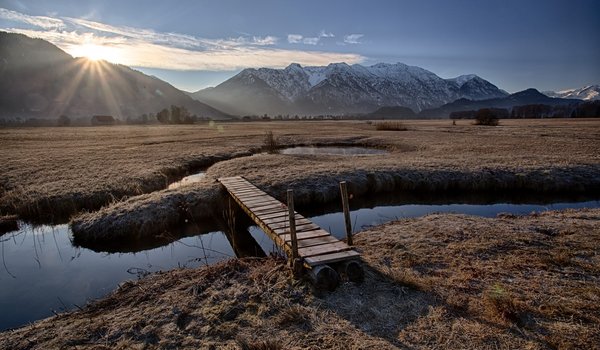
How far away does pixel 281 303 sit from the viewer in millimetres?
8000

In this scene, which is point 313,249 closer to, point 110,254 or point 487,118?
point 110,254

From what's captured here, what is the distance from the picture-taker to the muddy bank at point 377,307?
22.2ft

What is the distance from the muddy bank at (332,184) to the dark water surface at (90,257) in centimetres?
143

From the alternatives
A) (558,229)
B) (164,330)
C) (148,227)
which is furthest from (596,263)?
(148,227)

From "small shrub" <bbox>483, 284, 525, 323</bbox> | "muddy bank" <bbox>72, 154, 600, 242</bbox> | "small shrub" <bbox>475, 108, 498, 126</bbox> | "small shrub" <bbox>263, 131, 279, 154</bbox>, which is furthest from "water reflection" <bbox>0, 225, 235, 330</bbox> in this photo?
"small shrub" <bbox>475, 108, 498, 126</bbox>

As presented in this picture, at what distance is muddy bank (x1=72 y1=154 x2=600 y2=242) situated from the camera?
54.6 ft

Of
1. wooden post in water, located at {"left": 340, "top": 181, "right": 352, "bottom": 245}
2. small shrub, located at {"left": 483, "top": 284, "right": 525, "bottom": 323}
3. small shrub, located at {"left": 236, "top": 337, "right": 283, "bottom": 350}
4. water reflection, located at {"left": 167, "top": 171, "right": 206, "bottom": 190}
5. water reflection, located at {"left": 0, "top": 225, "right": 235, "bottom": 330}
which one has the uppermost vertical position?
wooden post in water, located at {"left": 340, "top": 181, "right": 352, "bottom": 245}

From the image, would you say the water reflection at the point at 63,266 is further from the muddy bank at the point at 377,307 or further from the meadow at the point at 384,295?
the muddy bank at the point at 377,307

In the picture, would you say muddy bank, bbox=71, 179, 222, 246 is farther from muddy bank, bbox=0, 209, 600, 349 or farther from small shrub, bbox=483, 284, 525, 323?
small shrub, bbox=483, 284, 525, 323

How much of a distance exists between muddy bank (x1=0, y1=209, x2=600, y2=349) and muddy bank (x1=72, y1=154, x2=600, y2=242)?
24.5 feet

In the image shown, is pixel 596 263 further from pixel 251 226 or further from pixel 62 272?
pixel 62 272

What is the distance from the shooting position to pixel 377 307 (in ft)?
25.7

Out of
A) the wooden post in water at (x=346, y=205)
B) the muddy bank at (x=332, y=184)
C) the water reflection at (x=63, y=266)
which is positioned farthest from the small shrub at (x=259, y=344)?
the muddy bank at (x=332, y=184)

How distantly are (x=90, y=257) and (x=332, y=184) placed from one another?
13981mm
